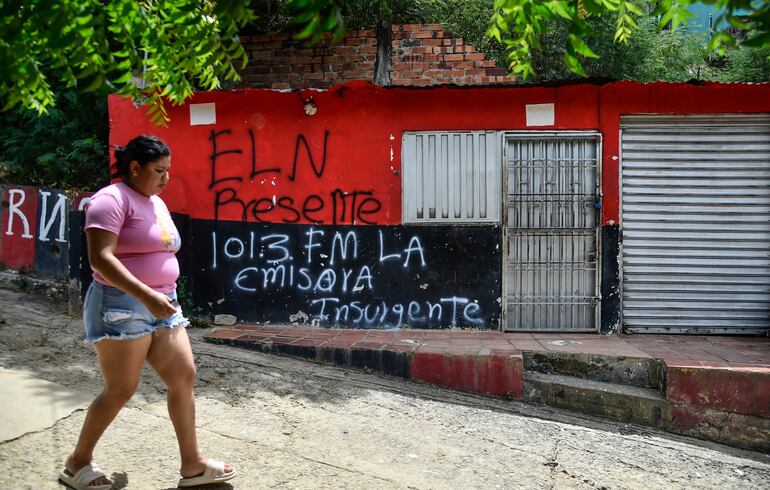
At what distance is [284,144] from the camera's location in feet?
21.9

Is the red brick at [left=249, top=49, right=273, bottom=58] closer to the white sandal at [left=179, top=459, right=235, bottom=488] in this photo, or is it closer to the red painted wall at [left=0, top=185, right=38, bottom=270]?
the red painted wall at [left=0, top=185, right=38, bottom=270]

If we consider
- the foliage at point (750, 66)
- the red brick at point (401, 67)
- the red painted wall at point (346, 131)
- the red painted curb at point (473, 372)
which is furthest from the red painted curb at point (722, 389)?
the foliage at point (750, 66)

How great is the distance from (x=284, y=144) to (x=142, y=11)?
3747 millimetres

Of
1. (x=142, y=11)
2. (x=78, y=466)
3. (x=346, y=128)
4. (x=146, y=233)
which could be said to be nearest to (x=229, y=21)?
(x=142, y=11)

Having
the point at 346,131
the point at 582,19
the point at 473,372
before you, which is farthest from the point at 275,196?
the point at 582,19

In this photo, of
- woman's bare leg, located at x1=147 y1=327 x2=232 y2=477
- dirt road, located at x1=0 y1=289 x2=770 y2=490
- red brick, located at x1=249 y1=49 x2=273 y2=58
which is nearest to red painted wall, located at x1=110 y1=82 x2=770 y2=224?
dirt road, located at x1=0 y1=289 x2=770 y2=490

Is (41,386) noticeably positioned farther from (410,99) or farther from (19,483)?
(410,99)

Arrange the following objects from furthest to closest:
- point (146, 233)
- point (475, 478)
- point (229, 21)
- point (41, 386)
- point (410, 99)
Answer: point (410, 99) → point (41, 386) → point (475, 478) → point (146, 233) → point (229, 21)

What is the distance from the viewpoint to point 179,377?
9.30 ft

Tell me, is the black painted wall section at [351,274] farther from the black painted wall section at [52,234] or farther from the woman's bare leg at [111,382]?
the woman's bare leg at [111,382]

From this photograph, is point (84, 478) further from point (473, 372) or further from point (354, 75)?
point (354, 75)

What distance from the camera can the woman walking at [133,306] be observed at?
2619 mm

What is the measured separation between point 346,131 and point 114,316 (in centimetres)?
429

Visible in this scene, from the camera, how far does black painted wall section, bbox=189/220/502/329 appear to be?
21.7ft
